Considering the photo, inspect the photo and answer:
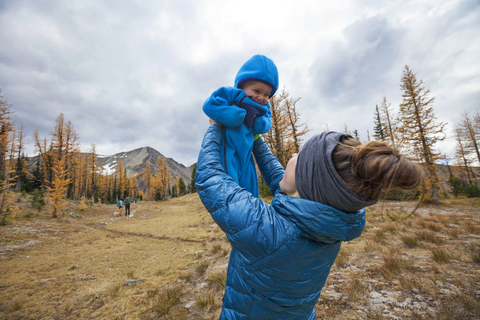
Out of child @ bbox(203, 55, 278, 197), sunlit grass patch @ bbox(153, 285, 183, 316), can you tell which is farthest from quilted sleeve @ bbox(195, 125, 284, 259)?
sunlit grass patch @ bbox(153, 285, 183, 316)

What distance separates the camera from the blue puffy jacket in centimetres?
92

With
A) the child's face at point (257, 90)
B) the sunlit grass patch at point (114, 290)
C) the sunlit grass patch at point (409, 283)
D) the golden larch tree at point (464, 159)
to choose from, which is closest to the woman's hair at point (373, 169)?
the child's face at point (257, 90)

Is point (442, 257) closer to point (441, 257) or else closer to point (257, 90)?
point (441, 257)

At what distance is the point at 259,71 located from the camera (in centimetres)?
148

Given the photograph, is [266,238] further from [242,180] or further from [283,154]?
[283,154]

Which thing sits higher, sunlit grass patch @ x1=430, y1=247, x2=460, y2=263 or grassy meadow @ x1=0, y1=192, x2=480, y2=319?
sunlit grass patch @ x1=430, y1=247, x2=460, y2=263

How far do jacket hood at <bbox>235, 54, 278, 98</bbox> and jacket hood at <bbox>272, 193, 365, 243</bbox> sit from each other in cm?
106

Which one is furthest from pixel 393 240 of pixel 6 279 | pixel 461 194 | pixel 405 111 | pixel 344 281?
pixel 461 194

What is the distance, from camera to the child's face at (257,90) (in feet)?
4.98

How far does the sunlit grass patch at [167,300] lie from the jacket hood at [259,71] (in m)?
3.86

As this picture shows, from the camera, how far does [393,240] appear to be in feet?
18.7

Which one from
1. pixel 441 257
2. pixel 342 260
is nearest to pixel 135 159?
pixel 342 260

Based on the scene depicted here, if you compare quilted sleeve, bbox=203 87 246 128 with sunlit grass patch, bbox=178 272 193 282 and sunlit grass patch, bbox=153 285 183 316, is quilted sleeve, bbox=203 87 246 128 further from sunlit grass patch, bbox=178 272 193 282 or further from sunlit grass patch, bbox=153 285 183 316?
sunlit grass patch, bbox=178 272 193 282

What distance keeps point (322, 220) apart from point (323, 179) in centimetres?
21
